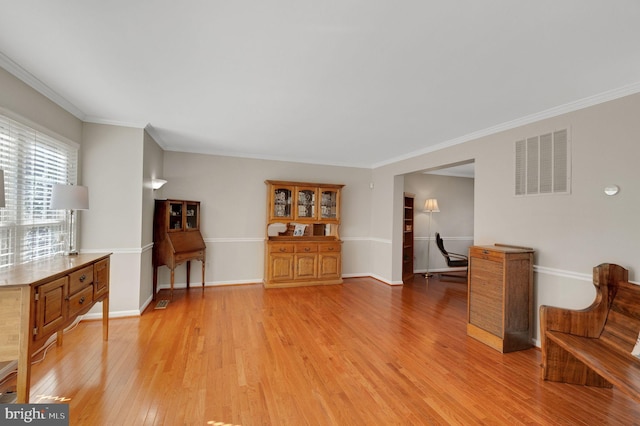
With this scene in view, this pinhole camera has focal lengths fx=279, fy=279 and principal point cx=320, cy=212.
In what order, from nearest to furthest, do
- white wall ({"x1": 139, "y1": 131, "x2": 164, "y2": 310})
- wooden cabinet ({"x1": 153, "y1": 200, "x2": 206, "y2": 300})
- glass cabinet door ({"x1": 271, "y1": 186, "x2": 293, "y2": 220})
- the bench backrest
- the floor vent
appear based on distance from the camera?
the bench backrest → white wall ({"x1": 139, "y1": 131, "x2": 164, "y2": 310}) → the floor vent → wooden cabinet ({"x1": 153, "y1": 200, "x2": 206, "y2": 300}) → glass cabinet door ({"x1": 271, "y1": 186, "x2": 293, "y2": 220})

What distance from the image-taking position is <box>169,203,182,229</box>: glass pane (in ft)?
14.0

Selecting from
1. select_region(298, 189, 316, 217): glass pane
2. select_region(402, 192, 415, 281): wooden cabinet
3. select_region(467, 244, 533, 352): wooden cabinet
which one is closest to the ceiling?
select_region(467, 244, 533, 352): wooden cabinet

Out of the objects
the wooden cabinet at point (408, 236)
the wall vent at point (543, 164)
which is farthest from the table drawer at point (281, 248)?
the wall vent at point (543, 164)

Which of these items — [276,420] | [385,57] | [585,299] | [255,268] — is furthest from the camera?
[255,268]

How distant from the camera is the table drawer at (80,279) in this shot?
7.07ft

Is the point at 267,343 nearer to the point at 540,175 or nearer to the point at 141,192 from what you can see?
the point at 141,192

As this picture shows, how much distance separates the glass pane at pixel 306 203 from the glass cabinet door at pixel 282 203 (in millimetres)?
191

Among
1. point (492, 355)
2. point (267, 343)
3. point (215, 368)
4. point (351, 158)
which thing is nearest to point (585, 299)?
point (492, 355)

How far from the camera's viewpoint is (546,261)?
288cm

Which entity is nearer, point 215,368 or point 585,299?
point 215,368

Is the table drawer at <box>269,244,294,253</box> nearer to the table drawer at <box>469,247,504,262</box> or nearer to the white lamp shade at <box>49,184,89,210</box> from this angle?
the white lamp shade at <box>49,184,89,210</box>

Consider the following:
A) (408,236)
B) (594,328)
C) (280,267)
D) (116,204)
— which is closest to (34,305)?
(116,204)

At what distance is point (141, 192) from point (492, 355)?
4322mm

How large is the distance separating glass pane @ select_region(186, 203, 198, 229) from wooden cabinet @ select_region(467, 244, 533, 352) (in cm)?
425
